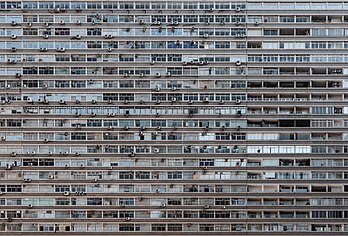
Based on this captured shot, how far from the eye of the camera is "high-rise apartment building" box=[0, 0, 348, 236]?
27859 mm

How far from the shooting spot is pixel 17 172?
2797cm

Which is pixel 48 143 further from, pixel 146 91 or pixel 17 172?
pixel 146 91

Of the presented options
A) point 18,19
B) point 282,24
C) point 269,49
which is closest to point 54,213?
point 18,19

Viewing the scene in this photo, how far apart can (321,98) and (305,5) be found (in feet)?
20.5

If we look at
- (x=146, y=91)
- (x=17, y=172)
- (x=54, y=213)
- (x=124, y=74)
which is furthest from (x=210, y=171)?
(x=17, y=172)

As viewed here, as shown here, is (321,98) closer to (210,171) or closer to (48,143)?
(210,171)

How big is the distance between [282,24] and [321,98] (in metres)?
5.52

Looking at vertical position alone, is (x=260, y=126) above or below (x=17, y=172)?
above

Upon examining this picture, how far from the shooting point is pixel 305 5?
92.8 ft

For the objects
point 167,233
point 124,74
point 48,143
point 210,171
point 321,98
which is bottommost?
point 167,233

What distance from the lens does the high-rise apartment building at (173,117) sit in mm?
27859

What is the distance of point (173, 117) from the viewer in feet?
92.2

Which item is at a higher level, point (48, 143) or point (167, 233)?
point (48, 143)

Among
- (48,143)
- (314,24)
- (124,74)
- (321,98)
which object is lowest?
(48,143)
